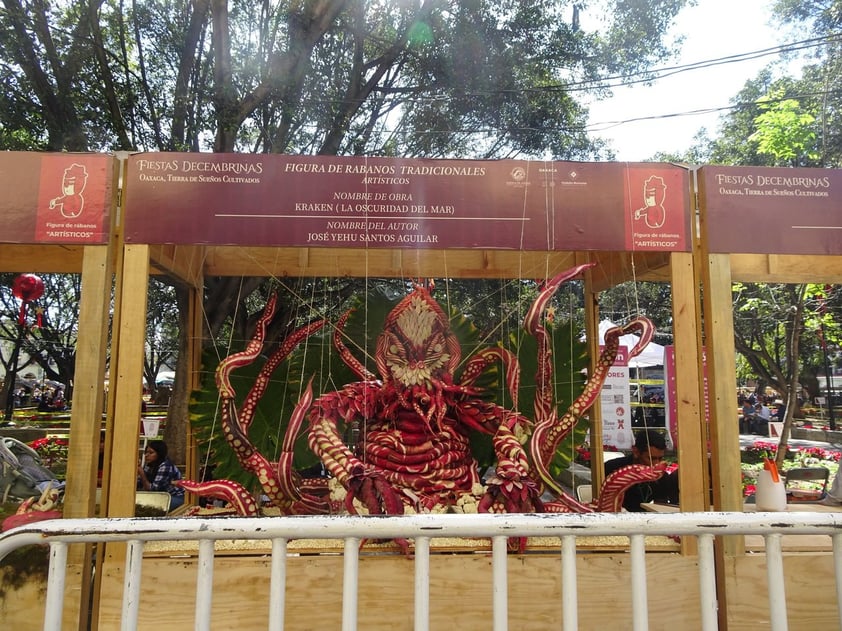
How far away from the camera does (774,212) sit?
132 inches

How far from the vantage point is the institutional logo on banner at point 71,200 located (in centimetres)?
312

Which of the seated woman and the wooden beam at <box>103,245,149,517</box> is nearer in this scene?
the wooden beam at <box>103,245,149,517</box>

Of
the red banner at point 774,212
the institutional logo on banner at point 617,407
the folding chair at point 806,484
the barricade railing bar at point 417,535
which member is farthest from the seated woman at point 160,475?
the folding chair at point 806,484

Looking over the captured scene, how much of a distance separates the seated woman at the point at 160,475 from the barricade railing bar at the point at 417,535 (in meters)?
Answer: 3.43

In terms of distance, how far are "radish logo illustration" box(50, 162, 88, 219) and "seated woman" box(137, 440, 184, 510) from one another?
8.16 feet

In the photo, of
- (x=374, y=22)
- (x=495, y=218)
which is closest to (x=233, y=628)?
(x=495, y=218)

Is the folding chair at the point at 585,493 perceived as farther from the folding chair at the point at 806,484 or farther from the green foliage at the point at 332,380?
the folding chair at the point at 806,484

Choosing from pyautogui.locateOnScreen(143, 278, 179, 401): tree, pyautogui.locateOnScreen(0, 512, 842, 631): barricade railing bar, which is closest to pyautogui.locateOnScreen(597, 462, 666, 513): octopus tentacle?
pyautogui.locateOnScreen(0, 512, 842, 631): barricade railing bar

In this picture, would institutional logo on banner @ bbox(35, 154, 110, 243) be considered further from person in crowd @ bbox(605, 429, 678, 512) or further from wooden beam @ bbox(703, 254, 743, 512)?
person in crowd @ bbox(605, 429, 678, 512)

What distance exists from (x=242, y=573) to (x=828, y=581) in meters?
3.31

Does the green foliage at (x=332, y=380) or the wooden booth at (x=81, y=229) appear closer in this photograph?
the wooden booth at (x=81, y=229)

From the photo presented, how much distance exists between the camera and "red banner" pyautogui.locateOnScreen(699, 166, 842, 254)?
3.33 meters

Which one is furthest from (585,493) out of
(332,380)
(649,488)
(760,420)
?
(760,420)

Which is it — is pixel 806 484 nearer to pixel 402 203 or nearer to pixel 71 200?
pixel 402 203
